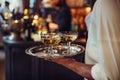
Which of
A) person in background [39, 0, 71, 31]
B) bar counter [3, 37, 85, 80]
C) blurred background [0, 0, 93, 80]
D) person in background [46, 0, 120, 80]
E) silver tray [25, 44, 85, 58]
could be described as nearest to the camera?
person in background [46, 0, 120, 80]

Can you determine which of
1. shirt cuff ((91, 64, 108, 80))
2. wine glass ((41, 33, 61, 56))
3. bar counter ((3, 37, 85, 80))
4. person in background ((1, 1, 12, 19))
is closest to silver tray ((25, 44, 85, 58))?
wine glass ((41, 33, 61, 56))

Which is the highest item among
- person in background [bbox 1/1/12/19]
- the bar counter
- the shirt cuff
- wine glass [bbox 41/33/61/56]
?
person in background [bbox 1/1/12/19]

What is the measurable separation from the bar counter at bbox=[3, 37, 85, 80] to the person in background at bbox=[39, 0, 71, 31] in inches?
10.3

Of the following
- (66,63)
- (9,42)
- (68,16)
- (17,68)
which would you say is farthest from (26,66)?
(66,63)

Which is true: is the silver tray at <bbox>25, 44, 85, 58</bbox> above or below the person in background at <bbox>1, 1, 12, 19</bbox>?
below

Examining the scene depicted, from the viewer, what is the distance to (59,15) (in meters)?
1.96

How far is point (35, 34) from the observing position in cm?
173

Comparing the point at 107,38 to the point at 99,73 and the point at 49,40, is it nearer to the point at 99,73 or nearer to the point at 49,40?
the point at 99,73

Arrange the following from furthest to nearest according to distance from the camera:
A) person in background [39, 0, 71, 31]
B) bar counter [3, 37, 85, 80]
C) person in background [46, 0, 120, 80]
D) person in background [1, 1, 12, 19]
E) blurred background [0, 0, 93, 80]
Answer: person in background [39, 0, 71, 31], bar counter [3, 37, 85, 80], blurred background [0, 0, 93, 80], person in background [1, 1, 12, 19], person in background [46, 0, 120, 80]

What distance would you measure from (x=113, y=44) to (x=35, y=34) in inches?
43.7

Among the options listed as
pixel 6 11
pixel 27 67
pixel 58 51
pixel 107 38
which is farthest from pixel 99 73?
pixel 27 67

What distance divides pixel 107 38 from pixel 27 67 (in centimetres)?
127

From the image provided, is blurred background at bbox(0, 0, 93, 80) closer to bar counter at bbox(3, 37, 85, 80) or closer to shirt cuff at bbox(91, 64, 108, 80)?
bar counter at bbox(3, 37, 85, 80)

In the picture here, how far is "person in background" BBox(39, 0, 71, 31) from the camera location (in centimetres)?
191
